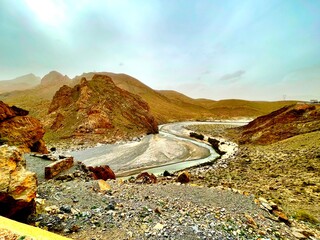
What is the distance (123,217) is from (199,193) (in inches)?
231

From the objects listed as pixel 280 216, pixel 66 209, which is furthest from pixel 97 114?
pixel 280 216

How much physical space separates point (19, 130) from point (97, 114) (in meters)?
25.7

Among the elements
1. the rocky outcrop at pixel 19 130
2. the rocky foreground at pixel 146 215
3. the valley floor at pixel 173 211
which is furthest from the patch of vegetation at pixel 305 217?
the rocky outcrop at pixel 19 130

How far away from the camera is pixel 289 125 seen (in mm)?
36156

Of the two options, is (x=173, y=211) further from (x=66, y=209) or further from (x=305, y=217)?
(x=305, y=217)

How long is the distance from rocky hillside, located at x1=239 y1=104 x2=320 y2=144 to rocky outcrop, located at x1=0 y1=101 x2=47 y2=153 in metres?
33.2

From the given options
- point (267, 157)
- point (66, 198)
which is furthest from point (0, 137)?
point (267, 157)

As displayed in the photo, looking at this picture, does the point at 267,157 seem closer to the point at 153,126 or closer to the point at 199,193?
the point at 199,193

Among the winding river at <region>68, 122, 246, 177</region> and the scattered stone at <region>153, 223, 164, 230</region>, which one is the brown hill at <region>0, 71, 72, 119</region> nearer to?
the winding river at <region>68, 122, 246, 177</region>

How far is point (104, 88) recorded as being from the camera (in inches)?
2437

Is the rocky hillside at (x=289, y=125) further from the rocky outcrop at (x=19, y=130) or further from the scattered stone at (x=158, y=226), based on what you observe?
the rocky outcrop at (x=19, y=130)

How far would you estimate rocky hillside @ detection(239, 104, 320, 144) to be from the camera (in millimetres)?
33594

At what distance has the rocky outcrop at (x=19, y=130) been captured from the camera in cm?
2323

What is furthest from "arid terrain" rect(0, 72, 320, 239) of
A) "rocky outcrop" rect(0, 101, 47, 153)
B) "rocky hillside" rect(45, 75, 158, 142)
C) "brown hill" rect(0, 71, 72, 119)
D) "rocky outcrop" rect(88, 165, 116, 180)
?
"brown hill" rect(0, 71, 72, 119)
